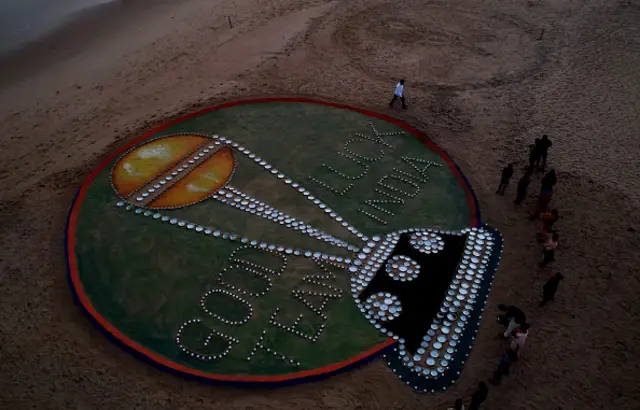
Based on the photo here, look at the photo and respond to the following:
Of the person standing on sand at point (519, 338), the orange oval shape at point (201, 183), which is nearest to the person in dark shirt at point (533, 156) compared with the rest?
the person standing on sand at point (519, 338)

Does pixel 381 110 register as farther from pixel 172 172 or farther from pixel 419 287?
pixel 419 287

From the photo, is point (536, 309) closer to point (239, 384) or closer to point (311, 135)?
point (239, 384)

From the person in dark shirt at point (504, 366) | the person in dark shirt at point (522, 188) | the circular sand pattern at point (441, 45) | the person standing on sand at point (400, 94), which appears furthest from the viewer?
the circular sand pattern at point (441, 45)

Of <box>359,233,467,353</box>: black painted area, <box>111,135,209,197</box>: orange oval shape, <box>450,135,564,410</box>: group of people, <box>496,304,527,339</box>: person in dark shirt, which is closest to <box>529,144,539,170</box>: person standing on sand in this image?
<box>450,135,564,410</box>: group of people

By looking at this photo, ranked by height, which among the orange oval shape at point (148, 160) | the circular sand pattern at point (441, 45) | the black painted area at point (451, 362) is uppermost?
the circular sand pattern at point (441, 45)

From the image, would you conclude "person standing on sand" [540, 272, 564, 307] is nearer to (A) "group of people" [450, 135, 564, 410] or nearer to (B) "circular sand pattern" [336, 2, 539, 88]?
(A) "group of people" [450, 135, 564, 410]

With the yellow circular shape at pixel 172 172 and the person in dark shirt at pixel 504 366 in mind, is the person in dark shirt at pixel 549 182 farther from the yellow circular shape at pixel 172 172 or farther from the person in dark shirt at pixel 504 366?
the yellow circular shape at pixel 172 172
